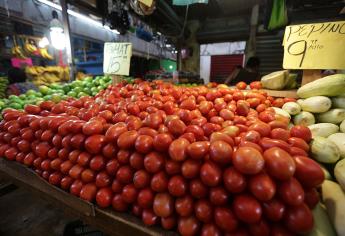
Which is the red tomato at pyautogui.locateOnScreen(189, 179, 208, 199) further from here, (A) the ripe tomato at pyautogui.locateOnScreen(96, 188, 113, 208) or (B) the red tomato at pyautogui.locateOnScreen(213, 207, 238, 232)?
(A) the ripe tomato at pyautogui.locateOnScreen(96, 188, 113, 208)

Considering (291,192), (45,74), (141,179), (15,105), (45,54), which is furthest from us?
(45,54)

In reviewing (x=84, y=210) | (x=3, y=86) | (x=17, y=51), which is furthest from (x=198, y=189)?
(x=17, y=51)

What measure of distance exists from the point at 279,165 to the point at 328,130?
907 mm

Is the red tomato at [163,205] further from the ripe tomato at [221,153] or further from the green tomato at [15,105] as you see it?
the green tomato at [15,105]

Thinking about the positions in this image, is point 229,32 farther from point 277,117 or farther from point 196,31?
point 277,117

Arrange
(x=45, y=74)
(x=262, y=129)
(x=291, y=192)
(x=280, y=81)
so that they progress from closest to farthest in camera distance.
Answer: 1. (x=291, y=192)
2. (x=262, y=129)
3. (x=280, y=81)
4. (x=45, y=74)

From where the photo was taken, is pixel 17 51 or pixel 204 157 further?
pixel 17 51

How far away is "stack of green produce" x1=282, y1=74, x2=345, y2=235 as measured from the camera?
0.92 m

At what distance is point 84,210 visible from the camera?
1110 mm

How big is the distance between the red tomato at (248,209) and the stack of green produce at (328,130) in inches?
11.8

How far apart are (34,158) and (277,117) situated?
1756 mm

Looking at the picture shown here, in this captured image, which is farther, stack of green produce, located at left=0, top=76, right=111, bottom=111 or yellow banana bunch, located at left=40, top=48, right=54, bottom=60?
yellow banana bunch, located at left=40, top=48, right=54, bottom=60

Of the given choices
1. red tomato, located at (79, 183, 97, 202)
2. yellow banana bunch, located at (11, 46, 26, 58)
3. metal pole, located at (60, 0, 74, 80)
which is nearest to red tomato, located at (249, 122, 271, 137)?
red tomato, located at (79, 183, 97, 202)

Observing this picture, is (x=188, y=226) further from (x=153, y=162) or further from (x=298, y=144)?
(x=298, y=144)
